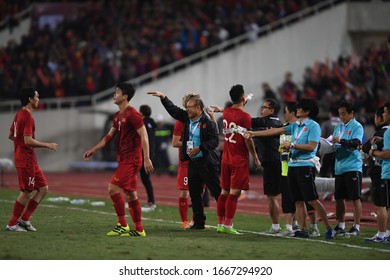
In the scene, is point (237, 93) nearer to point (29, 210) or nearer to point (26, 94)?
point (26, 94)

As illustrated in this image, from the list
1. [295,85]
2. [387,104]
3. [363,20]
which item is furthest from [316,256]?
[363,20]

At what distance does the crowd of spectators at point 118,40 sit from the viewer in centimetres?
3512

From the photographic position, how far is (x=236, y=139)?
14.2m

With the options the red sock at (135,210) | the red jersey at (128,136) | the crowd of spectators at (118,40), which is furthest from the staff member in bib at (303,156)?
the crowd of spectators at (118,40)

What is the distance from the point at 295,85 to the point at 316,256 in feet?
74.8

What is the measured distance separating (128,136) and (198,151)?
4.74ft

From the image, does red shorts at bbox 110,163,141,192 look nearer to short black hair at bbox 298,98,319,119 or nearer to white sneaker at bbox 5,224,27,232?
white sneaker at bbox 5,224,27,232

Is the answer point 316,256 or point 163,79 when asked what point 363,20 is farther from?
point 316,256

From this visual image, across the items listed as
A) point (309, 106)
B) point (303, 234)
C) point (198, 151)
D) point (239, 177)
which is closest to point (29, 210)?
point (198, 151)

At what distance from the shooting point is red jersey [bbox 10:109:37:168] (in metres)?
14.3

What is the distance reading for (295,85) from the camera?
112 ft

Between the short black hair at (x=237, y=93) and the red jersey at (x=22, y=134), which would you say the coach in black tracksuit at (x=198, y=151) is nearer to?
the short black hair at (x=237, y=93)

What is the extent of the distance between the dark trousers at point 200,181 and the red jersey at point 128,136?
1.50m

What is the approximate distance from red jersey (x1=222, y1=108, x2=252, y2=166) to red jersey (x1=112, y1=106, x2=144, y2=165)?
1.40m
